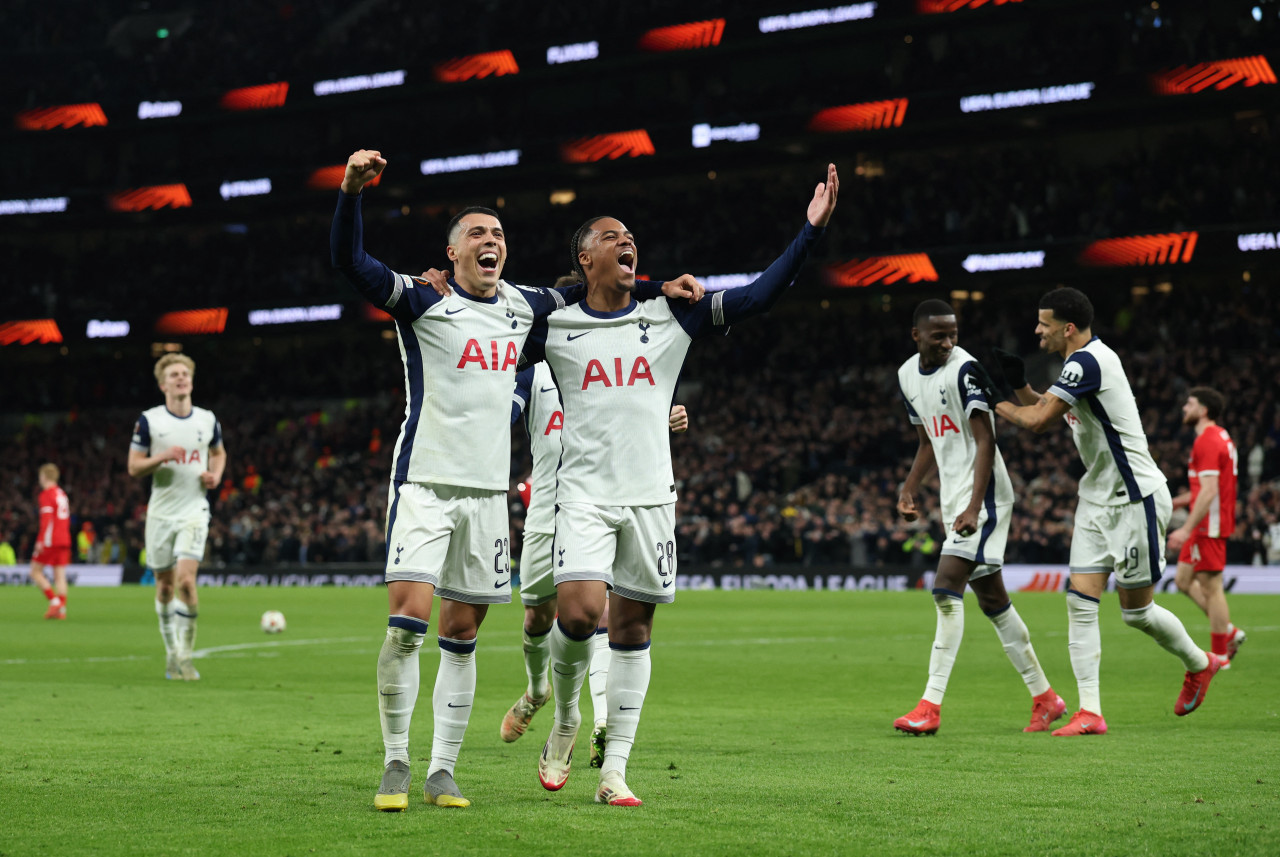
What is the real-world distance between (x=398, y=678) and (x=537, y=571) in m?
2.11

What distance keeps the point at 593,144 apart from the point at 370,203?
33.6ft

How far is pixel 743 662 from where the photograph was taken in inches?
544

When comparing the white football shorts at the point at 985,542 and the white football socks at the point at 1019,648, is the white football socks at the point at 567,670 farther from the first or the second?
the white football socks at the point at 1019,648

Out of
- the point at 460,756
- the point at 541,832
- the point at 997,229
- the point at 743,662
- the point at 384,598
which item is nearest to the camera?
the point at 541,832

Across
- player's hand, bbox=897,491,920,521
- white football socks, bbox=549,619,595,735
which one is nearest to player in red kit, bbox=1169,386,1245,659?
player's hand, bbox=897,491,920,521

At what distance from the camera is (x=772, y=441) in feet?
124

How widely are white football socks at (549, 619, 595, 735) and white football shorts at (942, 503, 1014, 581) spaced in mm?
3249

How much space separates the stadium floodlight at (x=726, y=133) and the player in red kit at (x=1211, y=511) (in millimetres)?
26682

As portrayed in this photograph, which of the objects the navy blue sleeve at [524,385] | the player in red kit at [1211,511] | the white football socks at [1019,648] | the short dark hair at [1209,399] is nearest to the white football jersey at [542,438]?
the navy blue sleeve at [524,385]

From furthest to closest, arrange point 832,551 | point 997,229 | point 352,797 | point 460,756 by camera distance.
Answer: point 997,229, point 832,551, point 460,756, point 352,797

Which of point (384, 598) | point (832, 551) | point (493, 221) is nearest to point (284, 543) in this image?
point (384, 598)

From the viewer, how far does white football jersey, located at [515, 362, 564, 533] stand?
27.0 ft

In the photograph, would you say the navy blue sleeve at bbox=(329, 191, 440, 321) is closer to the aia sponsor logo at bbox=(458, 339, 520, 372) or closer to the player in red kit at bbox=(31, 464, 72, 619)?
the aia sponsor logo at bbox=(458, 339, 520, 372)

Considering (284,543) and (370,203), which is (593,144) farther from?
(284,543)
